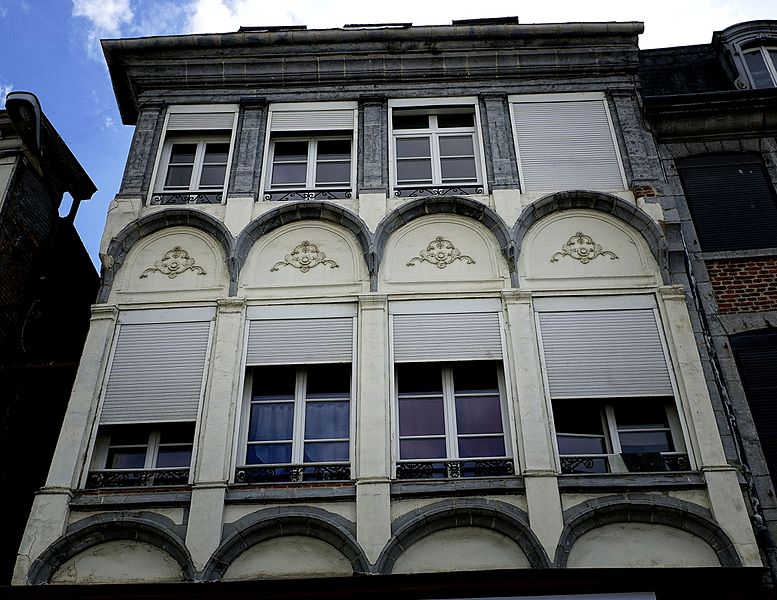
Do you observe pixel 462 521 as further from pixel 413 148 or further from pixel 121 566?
pixel 413 148

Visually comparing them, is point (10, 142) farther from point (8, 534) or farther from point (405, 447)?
point (405, 447)

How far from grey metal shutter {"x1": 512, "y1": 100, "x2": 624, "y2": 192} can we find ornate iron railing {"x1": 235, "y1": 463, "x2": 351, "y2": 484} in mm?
5130

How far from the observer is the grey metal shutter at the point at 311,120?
13.2 metres

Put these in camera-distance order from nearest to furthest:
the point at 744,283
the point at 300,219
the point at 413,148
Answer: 1. the point at 744,283
2. the point at 300,219
3. the point at 413,148

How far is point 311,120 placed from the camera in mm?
13250

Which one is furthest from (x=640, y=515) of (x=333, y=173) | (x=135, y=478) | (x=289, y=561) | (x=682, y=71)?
(x=682, y=71)

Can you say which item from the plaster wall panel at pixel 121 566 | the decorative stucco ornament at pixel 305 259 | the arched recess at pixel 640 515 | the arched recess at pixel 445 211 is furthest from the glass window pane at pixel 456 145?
the plaster wall panel at pixel 121 566

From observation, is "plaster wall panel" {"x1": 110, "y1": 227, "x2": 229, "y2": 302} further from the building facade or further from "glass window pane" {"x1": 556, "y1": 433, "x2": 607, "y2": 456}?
"glass window pane" {"x1": 556, "y1": 433, "x2": 607, "y2": 456}

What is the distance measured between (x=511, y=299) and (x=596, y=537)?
10.8ft

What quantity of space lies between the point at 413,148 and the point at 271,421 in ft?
16.6

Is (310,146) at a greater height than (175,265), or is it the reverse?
(310,146)

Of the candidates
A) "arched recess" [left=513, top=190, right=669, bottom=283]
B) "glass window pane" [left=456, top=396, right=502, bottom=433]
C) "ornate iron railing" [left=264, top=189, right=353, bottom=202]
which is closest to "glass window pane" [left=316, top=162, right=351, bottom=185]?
"ornate iron railing" [left=264, top=189, right=353, bottom=202]

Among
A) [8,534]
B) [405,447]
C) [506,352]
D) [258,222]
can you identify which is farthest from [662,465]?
[8,534]

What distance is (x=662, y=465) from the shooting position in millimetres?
9828
